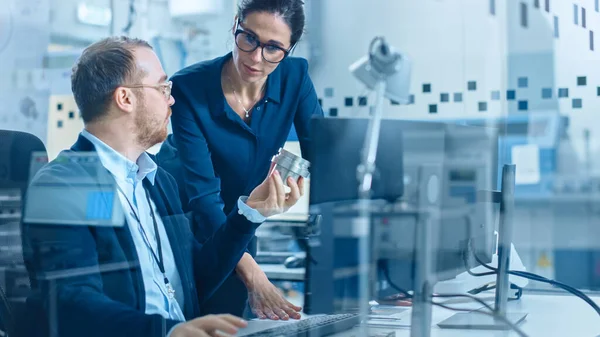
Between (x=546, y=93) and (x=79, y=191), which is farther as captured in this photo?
(x=546, y=93)

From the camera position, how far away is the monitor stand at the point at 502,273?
1643 mm

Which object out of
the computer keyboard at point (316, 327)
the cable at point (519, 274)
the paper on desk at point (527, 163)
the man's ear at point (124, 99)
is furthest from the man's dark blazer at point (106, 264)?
the paper on desk at point (527, 163)

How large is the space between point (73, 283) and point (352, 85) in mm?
750

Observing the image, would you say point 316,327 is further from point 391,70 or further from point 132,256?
point 391,70

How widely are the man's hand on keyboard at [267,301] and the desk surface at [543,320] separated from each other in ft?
0.12

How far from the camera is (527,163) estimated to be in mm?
1790

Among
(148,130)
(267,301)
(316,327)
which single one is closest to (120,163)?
(148,130)

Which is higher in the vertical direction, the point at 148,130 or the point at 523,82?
the point at 523,82

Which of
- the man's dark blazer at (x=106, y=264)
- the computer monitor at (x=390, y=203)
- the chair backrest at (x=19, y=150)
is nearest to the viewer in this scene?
the computer monitor at (x=390, y=203)

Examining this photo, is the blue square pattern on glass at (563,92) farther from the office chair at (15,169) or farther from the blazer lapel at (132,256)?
the office chair at (15,169)

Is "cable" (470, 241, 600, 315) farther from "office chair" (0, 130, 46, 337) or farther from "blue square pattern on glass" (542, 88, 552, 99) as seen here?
"office chair" (0, 130, 46, 337)

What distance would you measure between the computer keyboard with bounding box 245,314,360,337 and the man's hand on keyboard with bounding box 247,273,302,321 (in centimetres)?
7

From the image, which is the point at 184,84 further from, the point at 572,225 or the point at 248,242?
the point at 572,225

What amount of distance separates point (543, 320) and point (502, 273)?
0.21 meters
